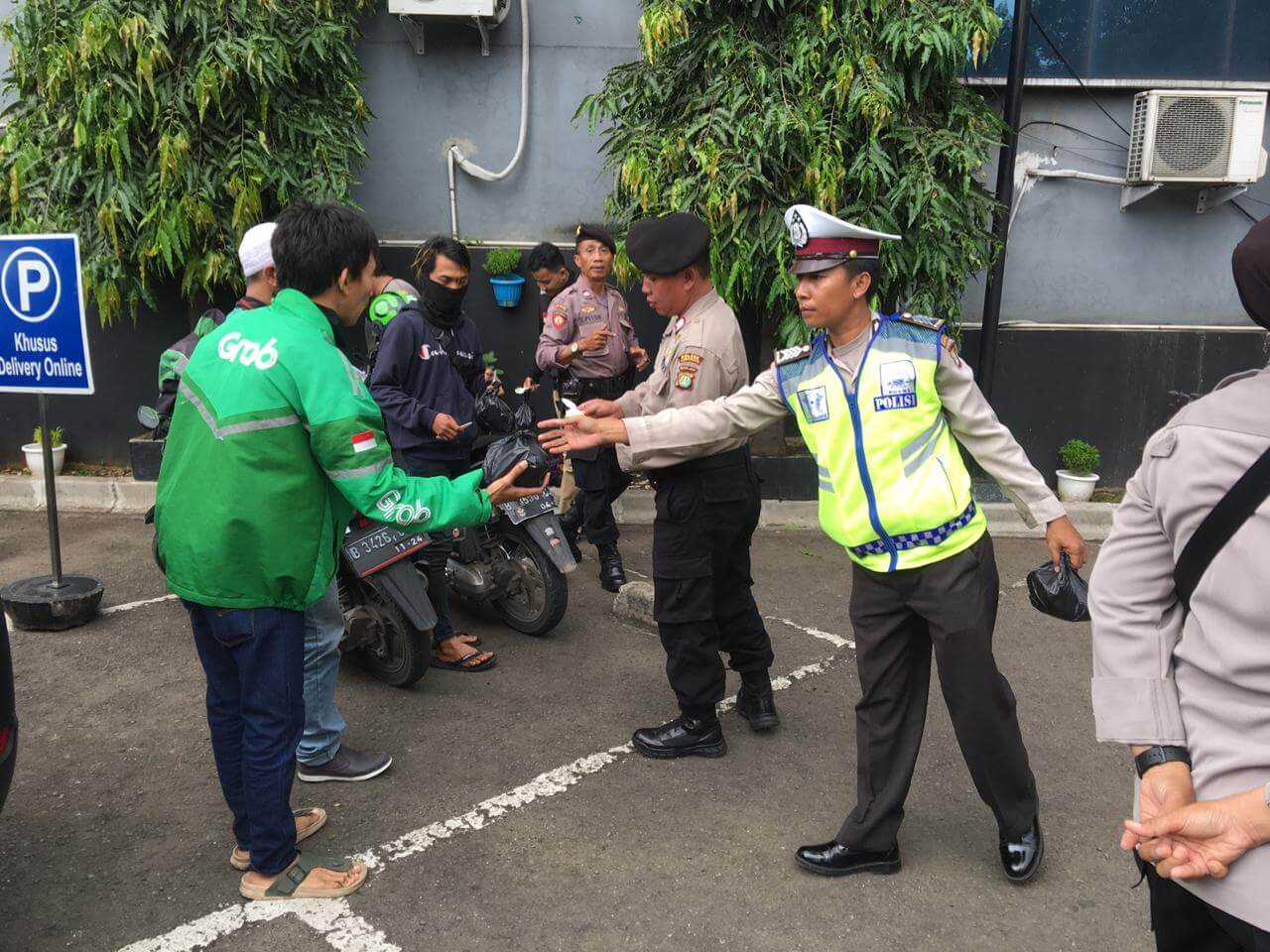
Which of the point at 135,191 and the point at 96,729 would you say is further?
the point at 135,191

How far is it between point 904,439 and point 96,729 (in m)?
3.25

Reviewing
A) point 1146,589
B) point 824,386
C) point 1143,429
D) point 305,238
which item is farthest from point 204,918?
point 1143,429

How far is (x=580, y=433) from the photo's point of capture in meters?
3.27

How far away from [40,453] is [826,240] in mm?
6840

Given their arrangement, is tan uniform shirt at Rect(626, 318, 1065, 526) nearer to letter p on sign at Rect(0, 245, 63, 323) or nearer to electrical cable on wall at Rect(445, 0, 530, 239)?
letter p on sign at Rect(0, 245, 63, 323)

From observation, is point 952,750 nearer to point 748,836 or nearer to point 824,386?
point 748,836

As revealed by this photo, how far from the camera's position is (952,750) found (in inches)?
158

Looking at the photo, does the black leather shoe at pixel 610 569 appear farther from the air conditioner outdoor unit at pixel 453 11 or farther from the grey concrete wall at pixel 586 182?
the air conditioner outdoor unit at pixel 453 11

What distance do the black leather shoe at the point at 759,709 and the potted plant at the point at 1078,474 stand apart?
14.3 feet

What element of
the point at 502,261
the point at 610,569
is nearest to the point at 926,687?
the point at 610,569

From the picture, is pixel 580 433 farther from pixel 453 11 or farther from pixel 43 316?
pixel 453 11

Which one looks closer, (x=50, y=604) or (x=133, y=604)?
(x=50, y=604)

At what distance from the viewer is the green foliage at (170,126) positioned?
6566 mm

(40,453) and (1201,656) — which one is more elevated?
(1201,656)
